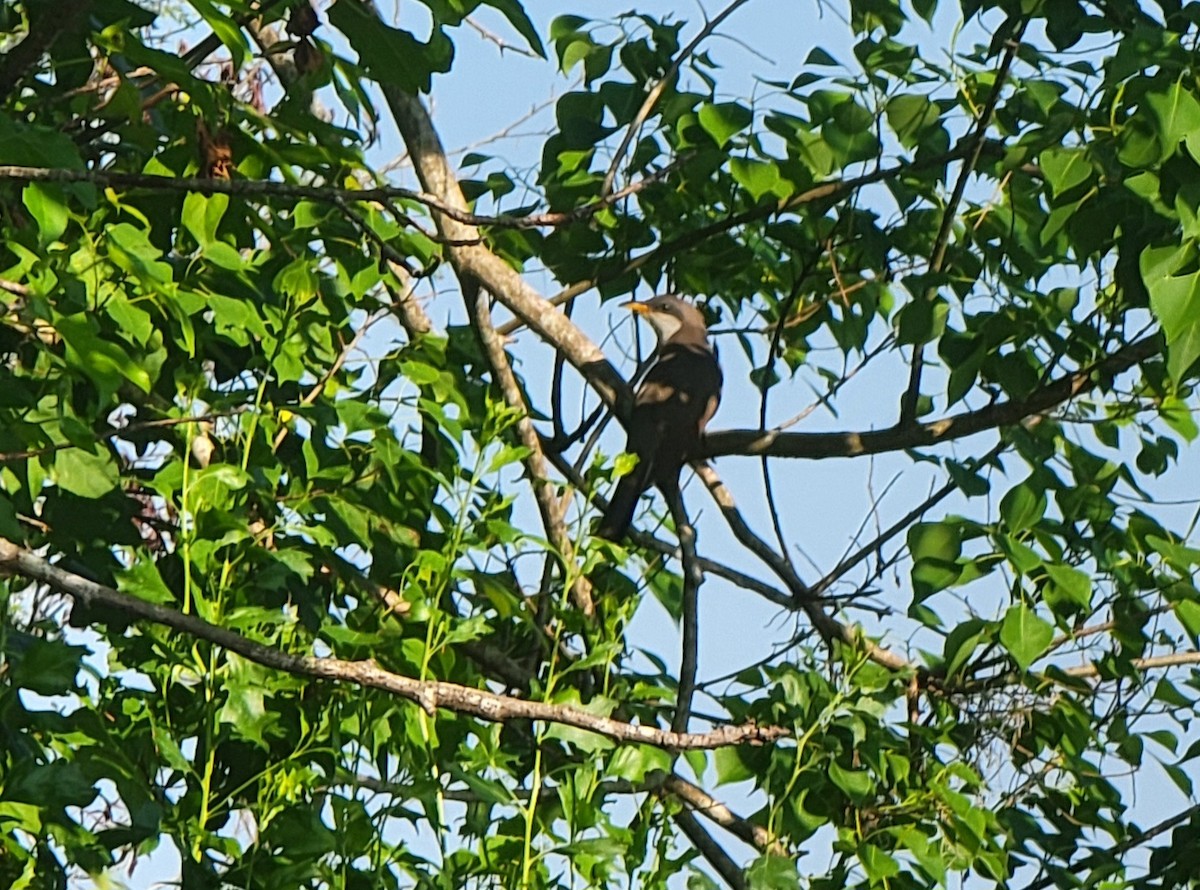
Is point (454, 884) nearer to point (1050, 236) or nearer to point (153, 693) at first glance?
point (153, 693)

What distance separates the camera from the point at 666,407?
4.27 metres

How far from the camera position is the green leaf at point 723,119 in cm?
360

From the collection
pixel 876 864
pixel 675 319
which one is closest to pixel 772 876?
pixel 876 864

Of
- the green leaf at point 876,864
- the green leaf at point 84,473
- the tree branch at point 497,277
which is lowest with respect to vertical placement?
the green leaf at point 876,864

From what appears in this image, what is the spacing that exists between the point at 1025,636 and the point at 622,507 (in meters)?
1.42

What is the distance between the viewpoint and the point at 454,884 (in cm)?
258

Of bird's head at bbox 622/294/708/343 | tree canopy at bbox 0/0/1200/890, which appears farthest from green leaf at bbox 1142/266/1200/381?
bird's head at bbox 622/294/708/343

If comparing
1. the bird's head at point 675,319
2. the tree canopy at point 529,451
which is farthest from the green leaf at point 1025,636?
the bird's head at point 675,319

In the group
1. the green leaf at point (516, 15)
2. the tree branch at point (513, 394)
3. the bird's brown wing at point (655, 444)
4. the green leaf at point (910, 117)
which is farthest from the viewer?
the bird's brown wing at point (655, 444)

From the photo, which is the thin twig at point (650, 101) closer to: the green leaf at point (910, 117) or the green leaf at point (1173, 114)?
the green leaf at point (910, 117)

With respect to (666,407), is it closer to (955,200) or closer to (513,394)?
(513,394)

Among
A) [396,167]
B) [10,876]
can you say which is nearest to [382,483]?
[10,876]

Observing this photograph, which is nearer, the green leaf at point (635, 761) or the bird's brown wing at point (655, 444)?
the green leaf at point (635, 761)

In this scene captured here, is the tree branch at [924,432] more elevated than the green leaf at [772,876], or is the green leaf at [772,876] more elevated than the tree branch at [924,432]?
the tree branch at [924,432]
